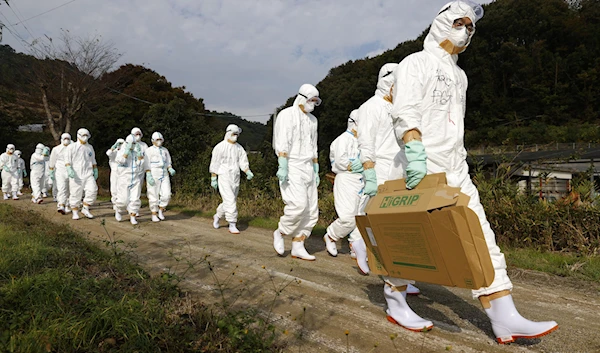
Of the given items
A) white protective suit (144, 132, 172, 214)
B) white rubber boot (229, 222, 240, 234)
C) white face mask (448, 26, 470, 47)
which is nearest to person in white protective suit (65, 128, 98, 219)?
white protective suit (144, 132, 172, 214)

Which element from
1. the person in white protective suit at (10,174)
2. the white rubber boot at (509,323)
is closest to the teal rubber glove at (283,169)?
the white rubber boot at (509,323)

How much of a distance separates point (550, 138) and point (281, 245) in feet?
101

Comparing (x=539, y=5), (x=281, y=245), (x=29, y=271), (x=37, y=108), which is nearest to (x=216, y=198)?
(x=281, y=245)

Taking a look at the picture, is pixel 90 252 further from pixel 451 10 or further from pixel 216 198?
pixel 216 198

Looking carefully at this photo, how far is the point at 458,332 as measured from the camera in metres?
3.44

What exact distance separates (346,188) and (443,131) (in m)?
3.28

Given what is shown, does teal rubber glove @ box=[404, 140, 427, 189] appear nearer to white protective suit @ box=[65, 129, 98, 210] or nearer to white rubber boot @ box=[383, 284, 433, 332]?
white rubber boot @ box=[383, 284, 433, 332]

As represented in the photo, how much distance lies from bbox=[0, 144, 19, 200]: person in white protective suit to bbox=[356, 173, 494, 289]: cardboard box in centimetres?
1992

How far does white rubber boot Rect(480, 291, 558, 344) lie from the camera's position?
302cm

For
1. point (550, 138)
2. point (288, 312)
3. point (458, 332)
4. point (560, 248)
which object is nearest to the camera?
point (458, 332)

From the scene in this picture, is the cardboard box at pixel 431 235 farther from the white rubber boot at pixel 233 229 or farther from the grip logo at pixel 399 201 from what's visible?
the white rubber boot at pixel 233 229

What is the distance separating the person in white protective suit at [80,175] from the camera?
37.1 feet

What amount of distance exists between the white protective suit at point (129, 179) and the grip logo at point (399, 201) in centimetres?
876

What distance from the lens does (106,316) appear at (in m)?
2.85
